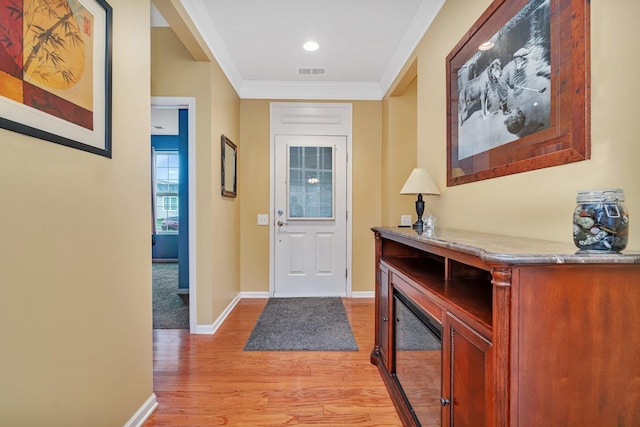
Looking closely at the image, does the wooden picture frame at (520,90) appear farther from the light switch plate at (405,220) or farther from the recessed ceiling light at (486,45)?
the light switch plate at (405,220)

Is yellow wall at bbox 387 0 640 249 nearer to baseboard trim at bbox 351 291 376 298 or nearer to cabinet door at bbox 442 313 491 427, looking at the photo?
cabinet door at bbox 442 313 491 427

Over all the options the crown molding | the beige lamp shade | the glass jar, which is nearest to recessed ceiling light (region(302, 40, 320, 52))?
the crown molding

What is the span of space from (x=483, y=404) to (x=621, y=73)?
106cm

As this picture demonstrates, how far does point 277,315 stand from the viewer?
3209mm

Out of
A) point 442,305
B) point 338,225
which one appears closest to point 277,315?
point 338,225

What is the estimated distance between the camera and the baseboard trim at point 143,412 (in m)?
1.54

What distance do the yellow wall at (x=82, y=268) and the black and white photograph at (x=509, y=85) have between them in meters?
1.78

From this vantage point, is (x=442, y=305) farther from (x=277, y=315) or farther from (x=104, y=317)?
(x=277, y=315)

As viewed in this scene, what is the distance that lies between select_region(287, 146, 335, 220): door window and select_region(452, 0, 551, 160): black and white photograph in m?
2.18

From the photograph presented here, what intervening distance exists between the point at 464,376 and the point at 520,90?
1165mm

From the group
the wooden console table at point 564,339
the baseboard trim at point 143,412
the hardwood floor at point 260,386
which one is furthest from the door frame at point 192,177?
the wooden console table at point 564,339

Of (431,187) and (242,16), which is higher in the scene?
(242,16)

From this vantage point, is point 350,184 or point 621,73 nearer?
point 621,73

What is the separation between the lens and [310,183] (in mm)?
3879
